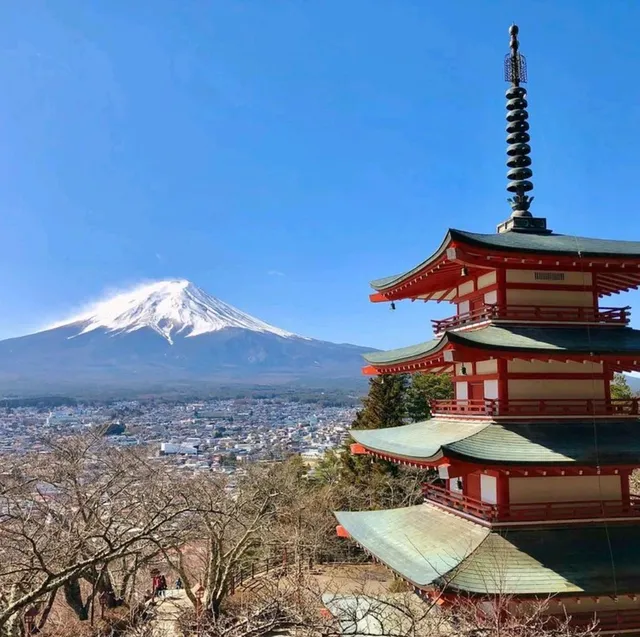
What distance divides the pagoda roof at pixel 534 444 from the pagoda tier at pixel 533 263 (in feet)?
7.49

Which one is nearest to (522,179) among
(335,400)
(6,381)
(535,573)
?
(535,573)

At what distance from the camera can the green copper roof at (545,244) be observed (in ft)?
31.3

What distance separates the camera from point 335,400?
4911 inches

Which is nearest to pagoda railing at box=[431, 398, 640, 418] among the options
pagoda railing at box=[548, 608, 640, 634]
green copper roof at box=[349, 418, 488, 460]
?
green copper roof at box=[349, 418, 488, 460]

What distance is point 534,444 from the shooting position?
30.4ft

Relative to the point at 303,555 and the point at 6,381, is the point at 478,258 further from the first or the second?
the point at 6,381

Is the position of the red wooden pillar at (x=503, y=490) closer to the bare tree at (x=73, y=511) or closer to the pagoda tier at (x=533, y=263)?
the pagoda tier at (x=533, y=263)

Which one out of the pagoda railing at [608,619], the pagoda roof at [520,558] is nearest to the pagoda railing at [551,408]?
the pagoda roof at [520,558]

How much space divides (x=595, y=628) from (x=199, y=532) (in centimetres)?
1158

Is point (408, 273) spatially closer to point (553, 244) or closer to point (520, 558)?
point (553, 244)

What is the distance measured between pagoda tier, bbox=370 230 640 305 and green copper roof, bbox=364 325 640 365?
0.75m

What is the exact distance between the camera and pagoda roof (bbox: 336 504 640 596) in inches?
325

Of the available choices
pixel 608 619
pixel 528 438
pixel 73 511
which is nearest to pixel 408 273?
pixel 528 438

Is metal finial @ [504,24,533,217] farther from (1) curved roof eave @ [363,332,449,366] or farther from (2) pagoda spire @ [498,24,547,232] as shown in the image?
(1) curved roof eave @ [363,332,449,366]
